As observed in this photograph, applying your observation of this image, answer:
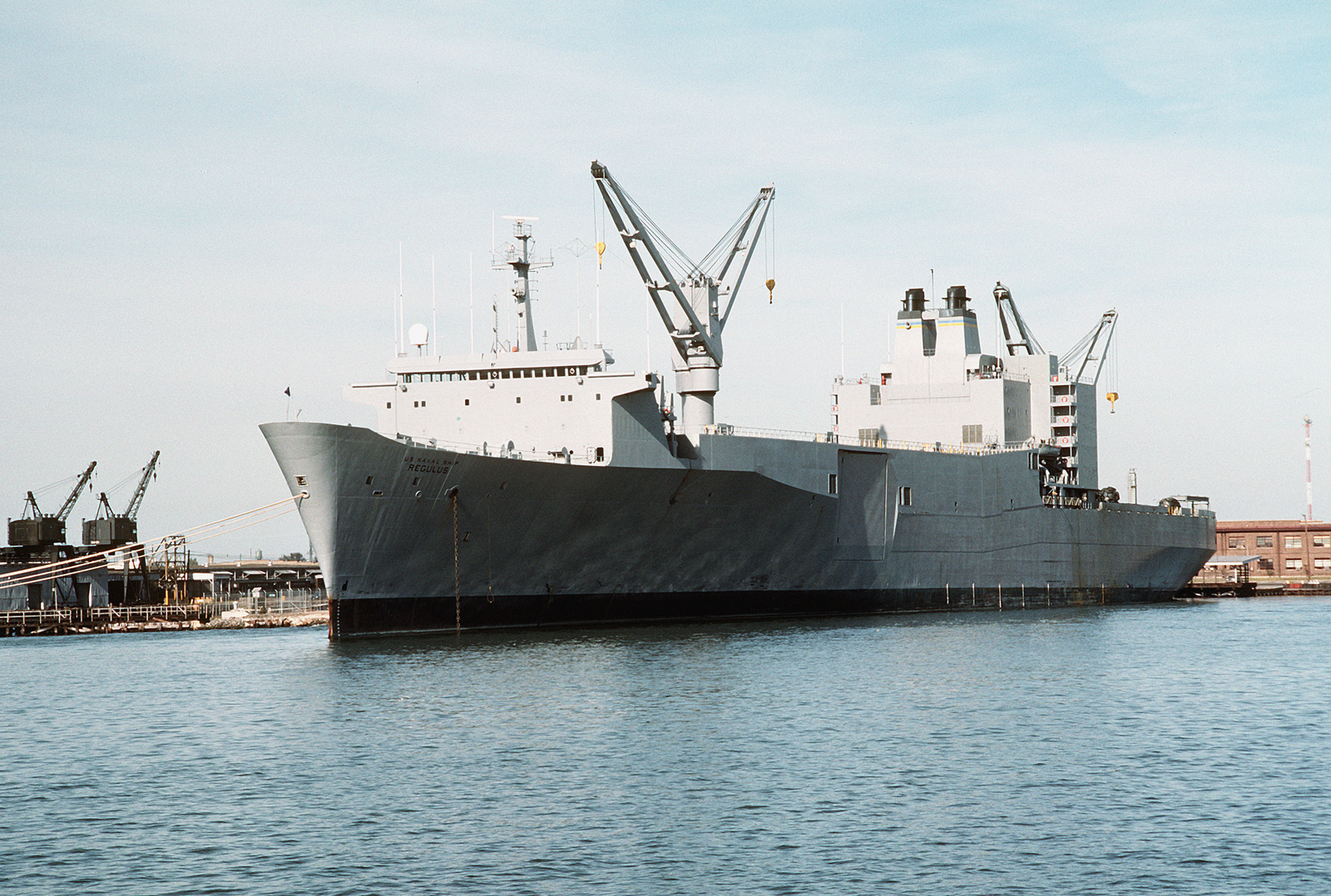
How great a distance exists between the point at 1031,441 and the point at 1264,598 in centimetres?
2992

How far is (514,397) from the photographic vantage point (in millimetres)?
36250

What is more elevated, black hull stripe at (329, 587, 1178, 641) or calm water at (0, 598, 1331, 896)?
black hull stripe at (329, 587, 1178, 641)

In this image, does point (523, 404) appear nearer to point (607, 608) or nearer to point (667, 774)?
point (607, 608)

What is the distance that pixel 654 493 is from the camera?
34.7 meters

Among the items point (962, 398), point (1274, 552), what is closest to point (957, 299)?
point (962, 398)

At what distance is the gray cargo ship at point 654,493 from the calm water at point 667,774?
10.7ft

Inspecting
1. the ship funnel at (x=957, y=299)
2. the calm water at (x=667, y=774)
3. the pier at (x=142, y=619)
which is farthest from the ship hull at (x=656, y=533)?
the pier at (x=142, y=619)

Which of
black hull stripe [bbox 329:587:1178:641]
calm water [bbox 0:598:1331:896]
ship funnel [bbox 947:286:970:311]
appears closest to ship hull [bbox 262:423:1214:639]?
black hull stripe [bbox 329:587:1178:641]

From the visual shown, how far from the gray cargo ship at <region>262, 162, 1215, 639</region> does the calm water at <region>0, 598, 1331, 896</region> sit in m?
3.25

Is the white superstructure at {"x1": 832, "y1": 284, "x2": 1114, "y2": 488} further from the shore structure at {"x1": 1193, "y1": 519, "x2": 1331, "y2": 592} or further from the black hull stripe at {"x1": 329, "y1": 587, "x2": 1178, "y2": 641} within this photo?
the shore structure at {"x1": 1193, "y1": 519, "x2": 1331, "y2": 592}

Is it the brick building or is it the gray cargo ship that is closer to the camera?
the gray cargo ship

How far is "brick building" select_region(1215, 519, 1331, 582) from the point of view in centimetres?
9312

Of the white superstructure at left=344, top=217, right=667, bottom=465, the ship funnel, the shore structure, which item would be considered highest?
the ship funnel

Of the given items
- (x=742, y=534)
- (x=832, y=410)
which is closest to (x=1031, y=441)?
(x=832, y=410)
